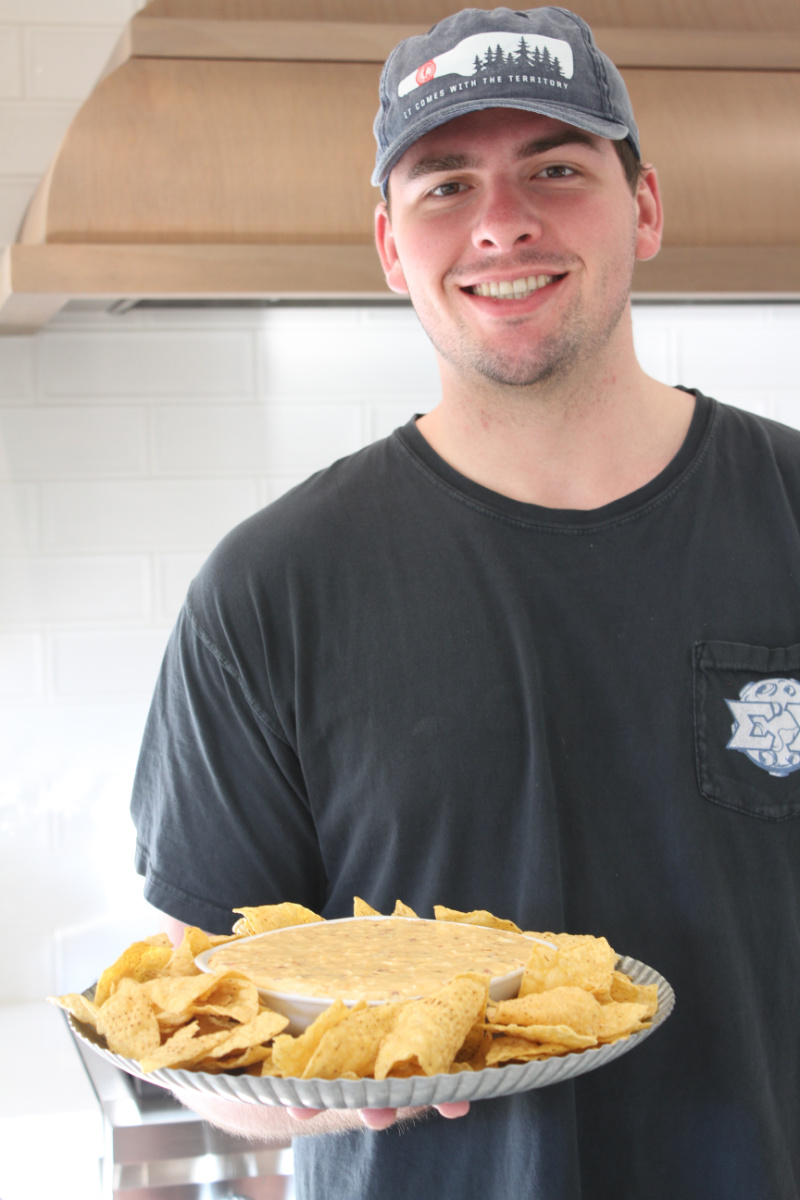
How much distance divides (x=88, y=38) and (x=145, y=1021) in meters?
2.06

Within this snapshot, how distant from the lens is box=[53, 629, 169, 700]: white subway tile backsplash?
239 centimetres

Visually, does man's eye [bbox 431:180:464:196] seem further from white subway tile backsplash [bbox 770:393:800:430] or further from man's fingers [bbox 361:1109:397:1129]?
white subway tile backsplash [bbox 770:393:800:430]

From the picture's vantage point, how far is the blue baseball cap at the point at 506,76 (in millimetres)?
1120

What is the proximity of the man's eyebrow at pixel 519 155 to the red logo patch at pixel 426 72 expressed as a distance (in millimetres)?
66

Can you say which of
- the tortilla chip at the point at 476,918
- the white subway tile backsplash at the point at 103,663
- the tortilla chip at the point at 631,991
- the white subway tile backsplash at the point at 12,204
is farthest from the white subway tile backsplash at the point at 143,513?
the tortilla chip at the point at 631,991

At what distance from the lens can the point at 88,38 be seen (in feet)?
7.66

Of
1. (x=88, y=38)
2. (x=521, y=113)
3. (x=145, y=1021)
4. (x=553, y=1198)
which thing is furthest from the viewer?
(x=88, y=38)

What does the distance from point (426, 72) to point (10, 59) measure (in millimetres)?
1452

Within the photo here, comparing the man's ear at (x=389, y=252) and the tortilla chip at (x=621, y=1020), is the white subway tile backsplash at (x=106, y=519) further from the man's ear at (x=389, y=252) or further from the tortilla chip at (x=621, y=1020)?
the tortilla chip at (x=621, y=1020)

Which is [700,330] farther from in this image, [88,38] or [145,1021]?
[145,1021]

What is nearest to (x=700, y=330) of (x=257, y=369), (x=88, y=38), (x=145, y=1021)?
(x=257, y=369)

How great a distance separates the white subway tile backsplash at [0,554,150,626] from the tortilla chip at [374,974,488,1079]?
1.74m

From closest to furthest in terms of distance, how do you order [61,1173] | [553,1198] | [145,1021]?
[145,1021]
[553,1198]
[61,1173]

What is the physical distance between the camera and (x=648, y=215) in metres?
1.30
